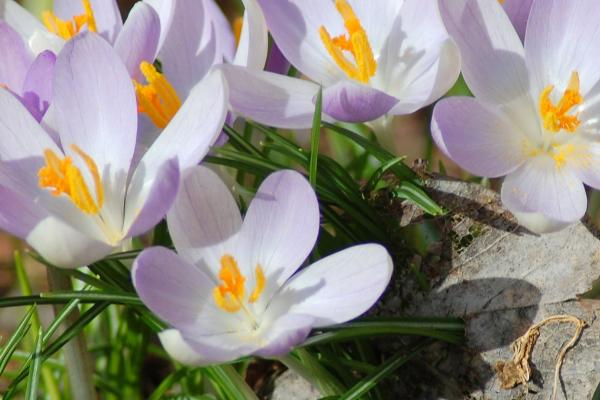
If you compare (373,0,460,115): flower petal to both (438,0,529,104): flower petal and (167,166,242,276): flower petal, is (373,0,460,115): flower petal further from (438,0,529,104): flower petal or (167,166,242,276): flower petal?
(167,166,242,276): flower petal

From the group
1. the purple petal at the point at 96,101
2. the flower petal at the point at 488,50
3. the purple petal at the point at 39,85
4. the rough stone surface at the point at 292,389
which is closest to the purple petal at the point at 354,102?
the flower petal at the point at 488,50

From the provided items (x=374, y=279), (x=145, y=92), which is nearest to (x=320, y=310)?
(x=374, y=279)

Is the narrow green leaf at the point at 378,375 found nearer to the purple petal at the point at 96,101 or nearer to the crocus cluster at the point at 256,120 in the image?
the crocus cluster at the point at 256,120

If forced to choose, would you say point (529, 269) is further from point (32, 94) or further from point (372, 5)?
point (32, 94)

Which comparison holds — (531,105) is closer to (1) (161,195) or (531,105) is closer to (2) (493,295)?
(2) (493,295)

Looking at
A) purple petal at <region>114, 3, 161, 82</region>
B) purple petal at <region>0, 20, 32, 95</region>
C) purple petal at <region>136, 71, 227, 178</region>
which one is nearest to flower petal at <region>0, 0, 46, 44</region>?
purple petal at <region>0, 20, 32, 95</region>

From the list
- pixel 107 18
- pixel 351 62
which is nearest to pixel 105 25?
pixel 107 18
